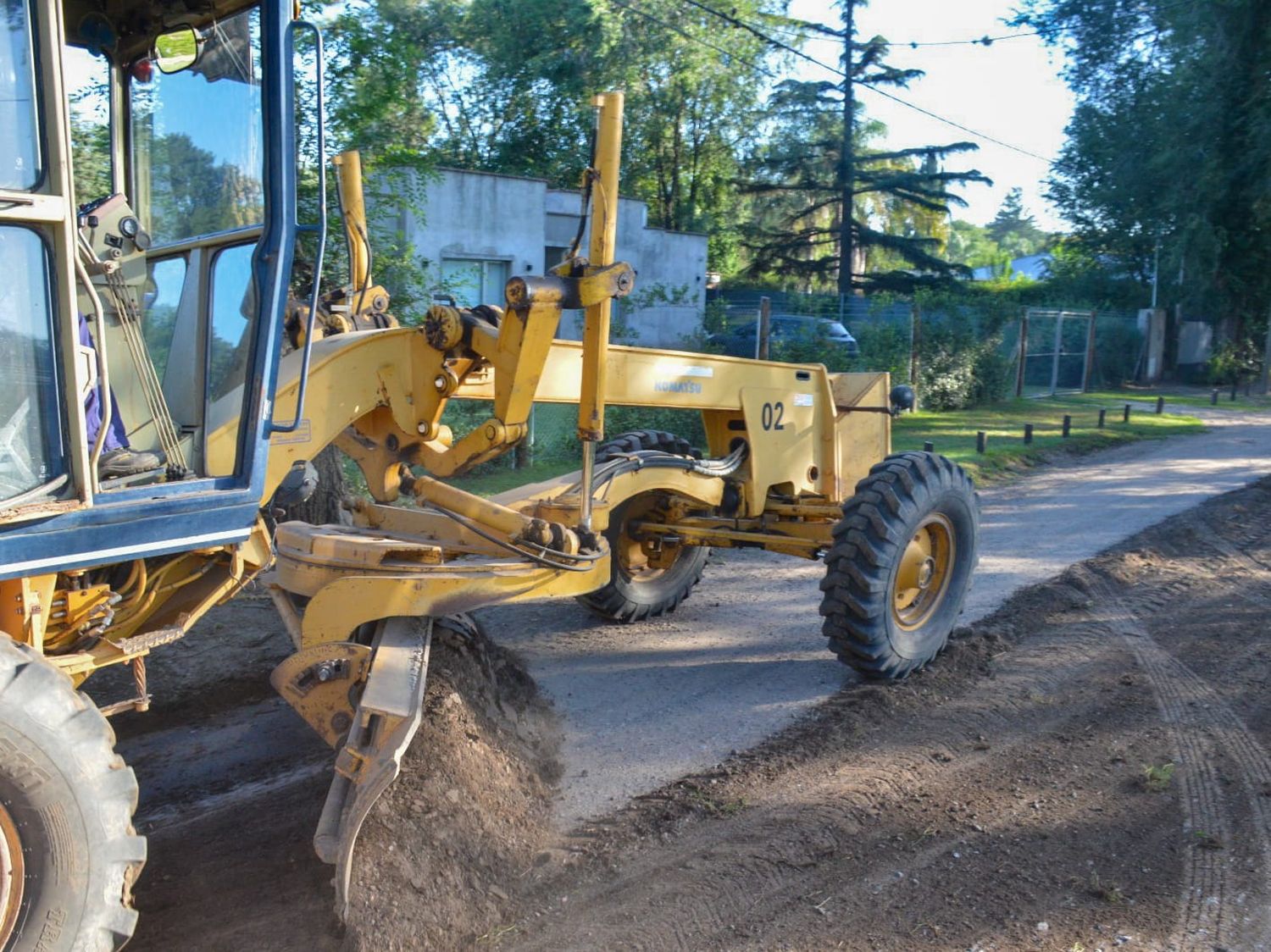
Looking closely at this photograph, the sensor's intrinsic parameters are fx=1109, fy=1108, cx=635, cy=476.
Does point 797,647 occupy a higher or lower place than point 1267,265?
lower

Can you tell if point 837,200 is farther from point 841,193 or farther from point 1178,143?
point 1178,143

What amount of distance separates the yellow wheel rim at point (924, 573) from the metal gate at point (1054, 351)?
52.9 ft

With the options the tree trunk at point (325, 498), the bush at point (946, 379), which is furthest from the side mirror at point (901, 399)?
the bush at point (946, 379)

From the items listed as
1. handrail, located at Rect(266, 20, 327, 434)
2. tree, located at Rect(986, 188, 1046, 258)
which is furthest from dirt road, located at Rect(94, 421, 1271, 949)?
tree, located at Rect(986, 188, 1046, 258)

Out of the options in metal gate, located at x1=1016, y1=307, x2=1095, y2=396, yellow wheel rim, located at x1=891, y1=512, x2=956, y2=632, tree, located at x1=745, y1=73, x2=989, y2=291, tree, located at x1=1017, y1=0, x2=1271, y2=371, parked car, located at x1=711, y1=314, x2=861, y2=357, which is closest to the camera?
yellow wheel rim, located at x1=891, y1=512, x2=956, y2=632

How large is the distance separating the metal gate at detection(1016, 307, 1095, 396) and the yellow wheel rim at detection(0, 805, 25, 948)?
20901mm

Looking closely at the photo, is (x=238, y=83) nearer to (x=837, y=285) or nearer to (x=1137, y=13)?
(x=1137, y=13)

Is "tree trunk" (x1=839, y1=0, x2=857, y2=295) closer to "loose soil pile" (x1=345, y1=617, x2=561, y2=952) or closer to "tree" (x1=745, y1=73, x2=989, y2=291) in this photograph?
"tree" (x1=745, y1=73, x2=989, y2=291)

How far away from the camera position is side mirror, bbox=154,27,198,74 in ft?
12.2

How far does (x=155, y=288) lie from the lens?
3.77 metres

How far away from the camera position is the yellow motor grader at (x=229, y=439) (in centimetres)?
287

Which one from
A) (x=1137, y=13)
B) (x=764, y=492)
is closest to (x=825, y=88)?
(x=1137, y=13)

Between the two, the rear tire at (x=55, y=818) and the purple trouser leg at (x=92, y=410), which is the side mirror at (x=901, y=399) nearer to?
the purple trouser leg at (x=92, y=410)

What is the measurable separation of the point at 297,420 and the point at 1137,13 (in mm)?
32563
